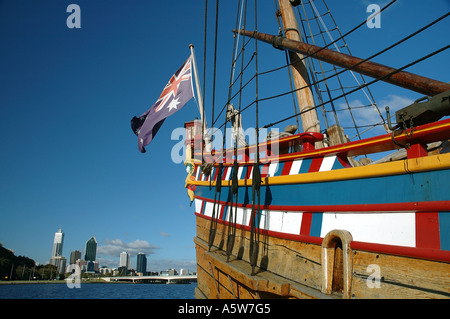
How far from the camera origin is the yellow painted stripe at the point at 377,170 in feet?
8.59

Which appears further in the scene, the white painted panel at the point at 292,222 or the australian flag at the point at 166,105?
the australian flag at the point at 166,105

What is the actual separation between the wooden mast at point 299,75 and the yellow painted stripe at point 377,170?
146 inches

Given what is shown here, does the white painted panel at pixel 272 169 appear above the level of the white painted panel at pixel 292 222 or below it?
above

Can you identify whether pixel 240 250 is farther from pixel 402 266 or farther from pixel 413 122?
pixel 413 122

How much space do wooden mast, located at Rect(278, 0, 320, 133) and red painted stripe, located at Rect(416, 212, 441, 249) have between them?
5019 millimetres

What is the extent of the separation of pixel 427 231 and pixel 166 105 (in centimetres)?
872

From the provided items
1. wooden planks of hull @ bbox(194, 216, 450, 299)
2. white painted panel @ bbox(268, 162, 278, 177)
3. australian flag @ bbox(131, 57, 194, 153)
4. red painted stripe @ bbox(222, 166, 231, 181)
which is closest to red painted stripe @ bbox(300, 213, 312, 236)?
wooden planks of hull @ bbox(194, 216, 450, 299)

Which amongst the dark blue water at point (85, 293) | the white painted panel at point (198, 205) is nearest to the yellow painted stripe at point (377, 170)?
the white painted panel at point (198, 205)

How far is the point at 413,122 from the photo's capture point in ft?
10.1

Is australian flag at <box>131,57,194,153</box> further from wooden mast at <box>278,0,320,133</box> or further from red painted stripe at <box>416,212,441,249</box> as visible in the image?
red painted stripe at <box>416,212,441,249</box>

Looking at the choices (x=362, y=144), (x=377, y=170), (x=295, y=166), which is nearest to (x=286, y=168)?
(x=295, y=166)

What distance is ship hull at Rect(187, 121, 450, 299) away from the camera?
101 inches

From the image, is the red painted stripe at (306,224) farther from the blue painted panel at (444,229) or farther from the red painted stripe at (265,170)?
the blue painted panel at (444,229)
